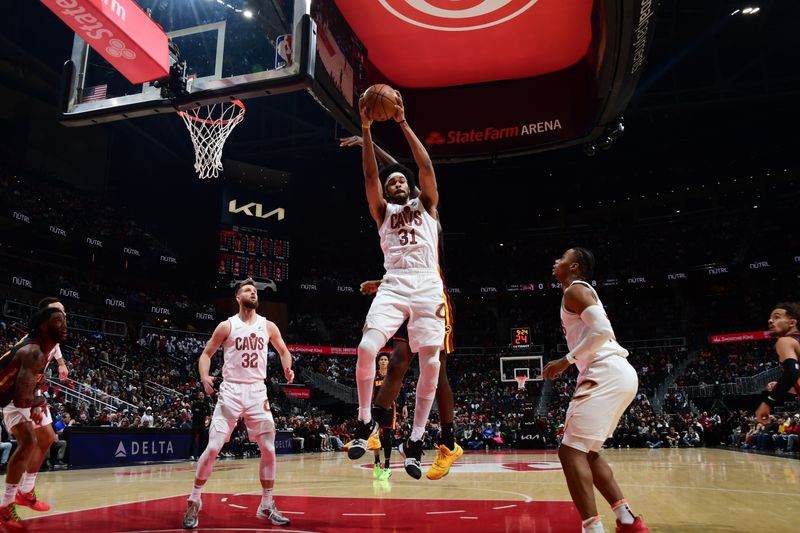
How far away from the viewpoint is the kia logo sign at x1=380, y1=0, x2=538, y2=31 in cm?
635

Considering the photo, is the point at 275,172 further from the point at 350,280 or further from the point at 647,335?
the point at 647,335

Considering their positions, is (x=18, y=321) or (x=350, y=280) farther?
(x=350, y=280)

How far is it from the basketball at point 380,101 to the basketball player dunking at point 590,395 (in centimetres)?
173

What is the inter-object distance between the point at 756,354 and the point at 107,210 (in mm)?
30356

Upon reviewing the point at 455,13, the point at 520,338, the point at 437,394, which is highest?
the point at 455,13

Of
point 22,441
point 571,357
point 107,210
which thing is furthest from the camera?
point 107,210

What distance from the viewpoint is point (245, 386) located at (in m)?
5.61

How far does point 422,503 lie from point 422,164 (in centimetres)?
349

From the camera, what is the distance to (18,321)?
20.4 meters

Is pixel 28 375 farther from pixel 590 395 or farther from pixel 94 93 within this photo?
pixel 590 395

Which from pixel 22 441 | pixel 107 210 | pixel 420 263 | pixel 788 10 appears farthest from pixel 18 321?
pixel 788 10

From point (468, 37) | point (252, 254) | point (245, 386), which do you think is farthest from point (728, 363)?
point (245, 386)

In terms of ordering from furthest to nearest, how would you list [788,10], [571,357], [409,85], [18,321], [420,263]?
[788,10] → [18,321] → [409,85] → [420,263] → [571,357]

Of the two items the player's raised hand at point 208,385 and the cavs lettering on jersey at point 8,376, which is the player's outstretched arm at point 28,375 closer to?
the cavs lettering on jersey at point 8,376
